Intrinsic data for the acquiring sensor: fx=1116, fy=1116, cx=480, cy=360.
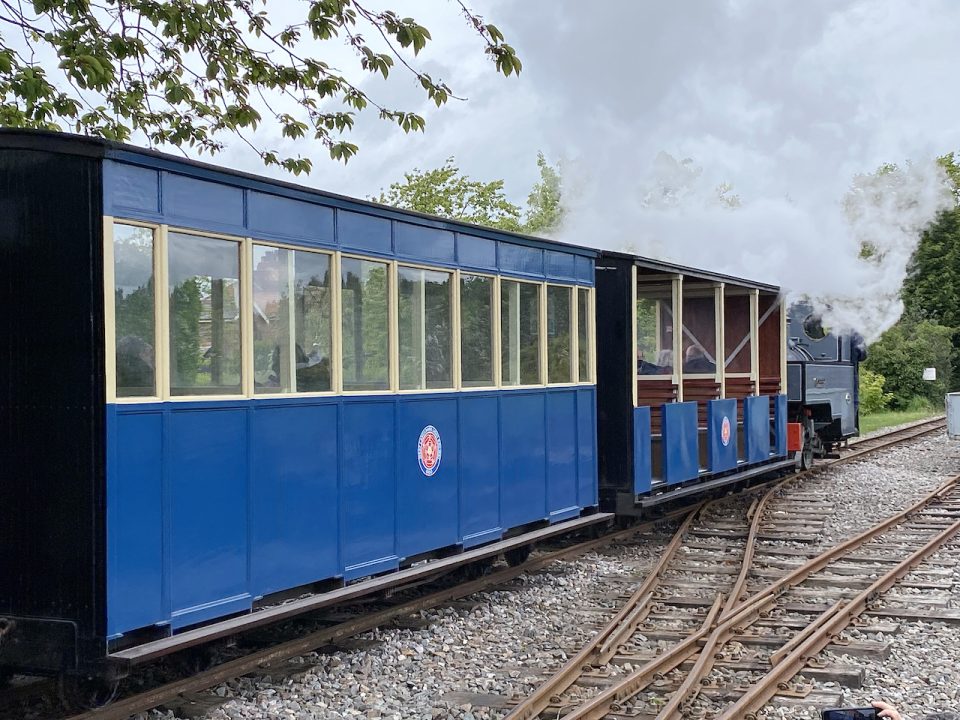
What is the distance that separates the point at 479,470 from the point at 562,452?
146 cm

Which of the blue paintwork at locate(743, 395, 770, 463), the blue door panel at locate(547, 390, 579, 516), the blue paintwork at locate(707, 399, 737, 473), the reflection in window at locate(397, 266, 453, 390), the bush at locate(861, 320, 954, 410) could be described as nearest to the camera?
the reflection in window at locate(397, 266, 453, 390)

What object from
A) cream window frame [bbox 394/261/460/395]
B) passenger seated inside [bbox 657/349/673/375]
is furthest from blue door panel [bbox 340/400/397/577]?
passenger seated inside [bbox 657/349/673/375]

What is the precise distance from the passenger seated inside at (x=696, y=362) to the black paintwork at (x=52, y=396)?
30.4 ft

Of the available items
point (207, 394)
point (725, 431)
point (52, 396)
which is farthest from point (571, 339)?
point (52, 396)

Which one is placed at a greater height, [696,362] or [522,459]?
[696,362]

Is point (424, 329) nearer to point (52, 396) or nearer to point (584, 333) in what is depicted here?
point (584, 333)

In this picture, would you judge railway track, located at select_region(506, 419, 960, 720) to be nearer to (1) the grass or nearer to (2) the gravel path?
(2) the gravel path

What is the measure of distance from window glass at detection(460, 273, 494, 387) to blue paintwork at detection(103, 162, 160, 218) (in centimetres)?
288

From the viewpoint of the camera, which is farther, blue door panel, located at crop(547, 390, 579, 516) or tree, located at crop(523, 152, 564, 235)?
tree, located at crop(523, 152, 564, 235)

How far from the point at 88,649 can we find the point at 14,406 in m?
1.17

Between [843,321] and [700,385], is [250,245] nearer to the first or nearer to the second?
[700,385]

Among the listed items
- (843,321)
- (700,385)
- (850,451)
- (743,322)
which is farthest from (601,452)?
(850,451)

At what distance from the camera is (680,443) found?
36.9 ft

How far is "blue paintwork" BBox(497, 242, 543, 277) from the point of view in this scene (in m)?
8.34
